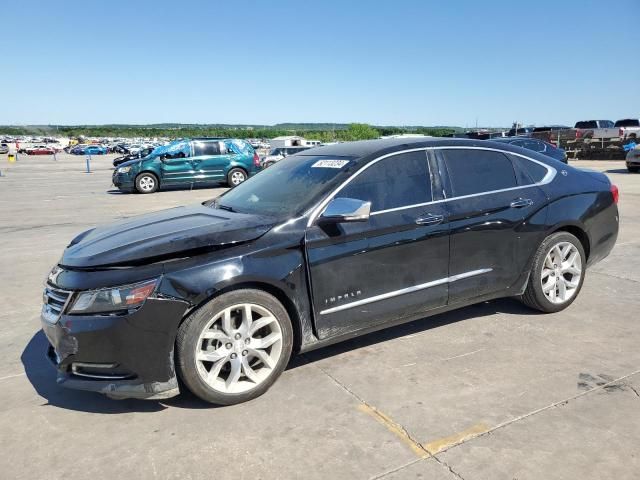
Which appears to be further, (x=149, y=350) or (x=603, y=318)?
(x=603, y=318)

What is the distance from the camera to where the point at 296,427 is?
290 centimetres

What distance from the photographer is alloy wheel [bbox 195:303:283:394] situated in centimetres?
307

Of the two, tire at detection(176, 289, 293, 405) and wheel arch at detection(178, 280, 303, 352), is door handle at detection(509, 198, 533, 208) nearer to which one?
wheel arch at detection(178, 280, 303, 352)

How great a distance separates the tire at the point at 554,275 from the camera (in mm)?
4391

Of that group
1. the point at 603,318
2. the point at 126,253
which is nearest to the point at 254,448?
the point at 126,253

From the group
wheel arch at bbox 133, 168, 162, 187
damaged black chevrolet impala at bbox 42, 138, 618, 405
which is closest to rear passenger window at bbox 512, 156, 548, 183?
damaged black chevrolet impala at bbox 42, 138, 618, 405

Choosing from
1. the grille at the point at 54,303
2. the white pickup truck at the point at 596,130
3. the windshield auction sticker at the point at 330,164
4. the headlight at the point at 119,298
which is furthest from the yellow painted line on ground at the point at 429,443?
the white pickup truck at the point at 596,130

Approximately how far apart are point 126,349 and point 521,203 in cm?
319

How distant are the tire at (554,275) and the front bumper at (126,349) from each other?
2.99m

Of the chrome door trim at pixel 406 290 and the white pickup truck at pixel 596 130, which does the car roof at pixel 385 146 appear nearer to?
the chrome door trim at pixel 406 290

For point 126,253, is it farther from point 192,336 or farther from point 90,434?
point 90,434

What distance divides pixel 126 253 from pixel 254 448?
1.34 m

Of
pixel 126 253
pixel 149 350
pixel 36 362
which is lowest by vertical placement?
pixel 36 362

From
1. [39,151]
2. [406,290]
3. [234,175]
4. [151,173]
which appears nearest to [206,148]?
[234,175]
